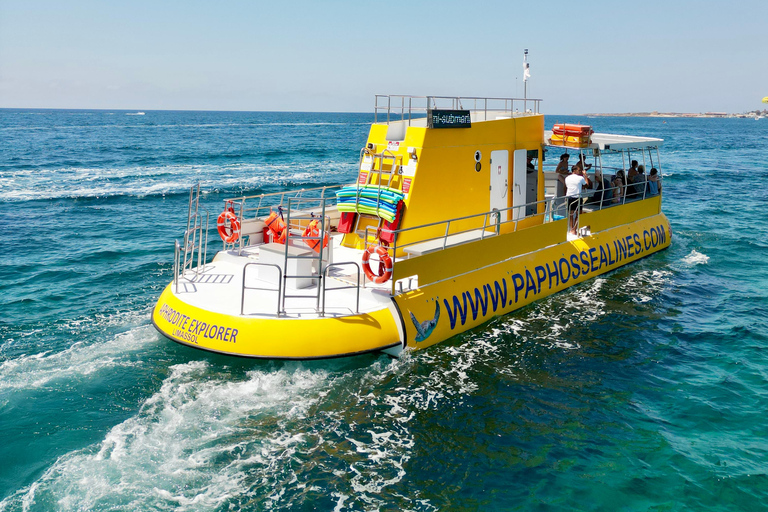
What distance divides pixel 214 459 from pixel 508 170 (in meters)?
10.4

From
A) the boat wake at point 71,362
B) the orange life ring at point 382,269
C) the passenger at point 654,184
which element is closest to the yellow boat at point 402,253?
the orange life ring at point 382,269

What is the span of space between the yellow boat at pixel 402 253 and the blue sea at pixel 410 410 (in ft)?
2.40

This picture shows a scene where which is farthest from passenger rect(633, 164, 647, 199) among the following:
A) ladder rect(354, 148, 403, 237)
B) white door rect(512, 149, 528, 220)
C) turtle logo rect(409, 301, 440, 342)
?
turtle logo rect(409, 301, 440, 342)

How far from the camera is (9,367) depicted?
36.4 ft

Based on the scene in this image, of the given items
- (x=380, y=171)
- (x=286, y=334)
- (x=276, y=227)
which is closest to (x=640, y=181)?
(x=380, y=171)

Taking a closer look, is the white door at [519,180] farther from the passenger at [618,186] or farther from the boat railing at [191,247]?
the boat railing at [191,247]

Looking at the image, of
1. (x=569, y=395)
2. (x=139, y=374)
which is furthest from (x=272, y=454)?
(x=569, y=395)

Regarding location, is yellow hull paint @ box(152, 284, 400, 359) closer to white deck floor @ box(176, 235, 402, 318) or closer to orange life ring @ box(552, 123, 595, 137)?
white deck floor @ box(176, 235, 402, 318)

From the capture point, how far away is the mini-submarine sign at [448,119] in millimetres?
13117

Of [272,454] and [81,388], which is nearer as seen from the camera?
[272,454]

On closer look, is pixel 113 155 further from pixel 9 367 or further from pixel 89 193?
pixel 9 367

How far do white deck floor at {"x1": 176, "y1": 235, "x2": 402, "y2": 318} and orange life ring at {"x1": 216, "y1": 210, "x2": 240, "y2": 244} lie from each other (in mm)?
611

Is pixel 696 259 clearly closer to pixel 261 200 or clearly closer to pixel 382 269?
pixel 382 269

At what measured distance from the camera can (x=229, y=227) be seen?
14.0 meters
